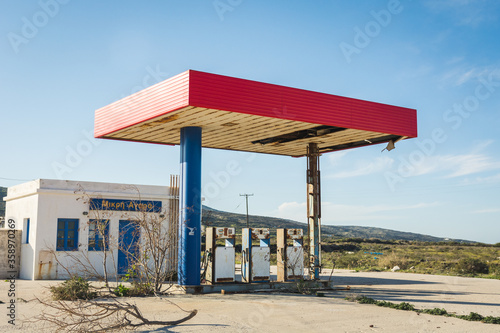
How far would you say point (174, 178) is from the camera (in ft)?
71.0

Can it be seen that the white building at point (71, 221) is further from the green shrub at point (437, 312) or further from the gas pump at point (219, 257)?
the green shrub at point (437, 312)

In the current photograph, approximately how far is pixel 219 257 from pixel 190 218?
1.62 metres

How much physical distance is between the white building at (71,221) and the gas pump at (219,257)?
4086mm

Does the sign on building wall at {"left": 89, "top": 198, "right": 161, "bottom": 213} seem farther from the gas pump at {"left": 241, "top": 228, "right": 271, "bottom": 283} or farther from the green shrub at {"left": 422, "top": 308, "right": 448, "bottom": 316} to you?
the green shrub at {"left": 422, "top": 308, "right": 448, "bottom": 316}

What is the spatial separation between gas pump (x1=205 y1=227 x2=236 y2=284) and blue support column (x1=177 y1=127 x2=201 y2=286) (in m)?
0.55

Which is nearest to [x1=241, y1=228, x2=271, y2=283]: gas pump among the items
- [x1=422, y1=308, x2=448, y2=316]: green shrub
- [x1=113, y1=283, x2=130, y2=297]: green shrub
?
[x1=113, y1=283, x2=130, y2=297]: green shrub

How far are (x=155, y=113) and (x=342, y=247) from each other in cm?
4991

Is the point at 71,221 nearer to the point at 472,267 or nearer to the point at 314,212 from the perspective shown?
the point at 314,212

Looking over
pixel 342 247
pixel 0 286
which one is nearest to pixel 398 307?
pixel 0 286

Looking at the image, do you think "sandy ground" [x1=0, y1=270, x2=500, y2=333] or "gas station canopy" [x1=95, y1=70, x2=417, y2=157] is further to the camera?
"gas station canopy" [x1=95, y1=70, x2=417, y2=157]

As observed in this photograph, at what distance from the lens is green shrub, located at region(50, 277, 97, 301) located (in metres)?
12.3

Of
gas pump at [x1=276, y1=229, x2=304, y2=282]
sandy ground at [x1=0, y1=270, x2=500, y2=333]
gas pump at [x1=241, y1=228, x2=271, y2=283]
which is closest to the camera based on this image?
sandy ground at [x1=0, y1=270, x2=500, y2=333]

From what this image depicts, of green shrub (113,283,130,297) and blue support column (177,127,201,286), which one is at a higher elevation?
blue support column (177,127,201,286)

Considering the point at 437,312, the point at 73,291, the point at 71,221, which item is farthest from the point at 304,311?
the point at 71,221
